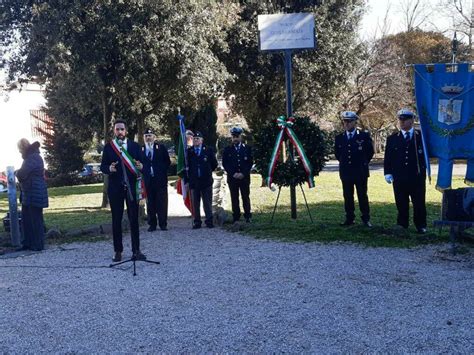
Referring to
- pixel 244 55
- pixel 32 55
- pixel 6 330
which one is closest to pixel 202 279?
pixel 6 330

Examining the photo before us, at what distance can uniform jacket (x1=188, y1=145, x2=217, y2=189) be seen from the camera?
1109cm

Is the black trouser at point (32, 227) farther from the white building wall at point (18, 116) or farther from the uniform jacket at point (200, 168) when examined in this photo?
the white building wall at point (18, 116)

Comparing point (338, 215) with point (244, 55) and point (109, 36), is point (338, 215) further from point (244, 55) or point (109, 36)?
point (244, 55)

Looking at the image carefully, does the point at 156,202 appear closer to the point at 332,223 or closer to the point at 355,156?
the point at 332,223

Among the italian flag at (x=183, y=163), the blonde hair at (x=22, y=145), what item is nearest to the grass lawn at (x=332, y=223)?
the italian flag at (x=183, y=163)

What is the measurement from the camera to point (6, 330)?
5.38 metres

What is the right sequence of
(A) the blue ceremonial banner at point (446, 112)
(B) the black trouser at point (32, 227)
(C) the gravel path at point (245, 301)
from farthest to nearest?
(B) the black trouser at point (32, 227)
(A) the blue ceremonial banner at point (446, 112)
(C) the gravel path at point (245, 301)

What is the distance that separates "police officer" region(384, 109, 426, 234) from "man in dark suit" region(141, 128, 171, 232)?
438 centimetres

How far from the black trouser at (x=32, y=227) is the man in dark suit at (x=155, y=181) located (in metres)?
2.21

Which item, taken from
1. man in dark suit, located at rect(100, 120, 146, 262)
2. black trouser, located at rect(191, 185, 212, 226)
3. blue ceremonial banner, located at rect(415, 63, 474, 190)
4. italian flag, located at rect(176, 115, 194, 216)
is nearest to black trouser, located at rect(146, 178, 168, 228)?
italian flag, located at rect(176, 115, 194, 216)

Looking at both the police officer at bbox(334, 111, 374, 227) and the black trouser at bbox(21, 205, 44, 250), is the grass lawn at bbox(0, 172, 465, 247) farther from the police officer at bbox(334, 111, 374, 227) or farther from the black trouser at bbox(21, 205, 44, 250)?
the black trouser at bbox(21, 205, 44, 250)

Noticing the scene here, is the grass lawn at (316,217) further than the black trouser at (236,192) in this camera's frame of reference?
No

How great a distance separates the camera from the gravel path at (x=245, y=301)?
4.80 metres

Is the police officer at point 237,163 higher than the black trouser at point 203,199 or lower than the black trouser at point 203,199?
higher
